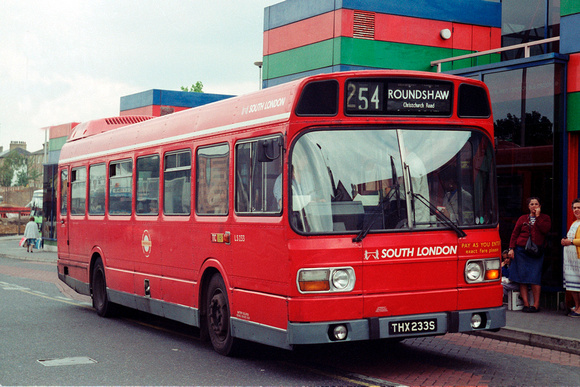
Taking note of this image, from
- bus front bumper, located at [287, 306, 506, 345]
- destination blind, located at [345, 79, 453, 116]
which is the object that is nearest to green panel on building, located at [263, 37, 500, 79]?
destination blind, located at [345, 79, 453, 116]

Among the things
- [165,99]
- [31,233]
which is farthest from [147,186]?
[31,233]

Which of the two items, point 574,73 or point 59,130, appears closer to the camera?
point 574,73

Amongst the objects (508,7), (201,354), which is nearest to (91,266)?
(201,354)

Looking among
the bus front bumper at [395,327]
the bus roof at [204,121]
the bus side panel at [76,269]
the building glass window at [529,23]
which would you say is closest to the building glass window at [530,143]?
the building glass window at [529,23]

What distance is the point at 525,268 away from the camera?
1285 centimetres

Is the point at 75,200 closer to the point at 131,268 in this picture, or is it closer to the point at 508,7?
the point at 131,268

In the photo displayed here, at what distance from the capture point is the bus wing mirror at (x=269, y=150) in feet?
25.5

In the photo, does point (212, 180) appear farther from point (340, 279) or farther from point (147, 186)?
point (340, 279)

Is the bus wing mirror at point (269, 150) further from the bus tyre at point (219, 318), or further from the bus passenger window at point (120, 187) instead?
the bus passenger window at point (120, 187)

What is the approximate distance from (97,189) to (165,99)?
21928 millimetres

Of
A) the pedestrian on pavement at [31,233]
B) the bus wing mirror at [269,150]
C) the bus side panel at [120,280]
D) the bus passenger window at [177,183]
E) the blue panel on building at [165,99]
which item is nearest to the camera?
the bus wing mirror at [269,150]

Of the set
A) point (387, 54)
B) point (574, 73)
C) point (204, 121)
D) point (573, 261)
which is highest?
point (387, 54)

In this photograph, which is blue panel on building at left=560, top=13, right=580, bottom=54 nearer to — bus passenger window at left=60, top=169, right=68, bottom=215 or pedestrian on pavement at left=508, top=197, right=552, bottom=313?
pedestrian on pavement at left=508, top=197, right=552, bottom=313

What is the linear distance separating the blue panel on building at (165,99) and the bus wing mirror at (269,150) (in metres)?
27.9
